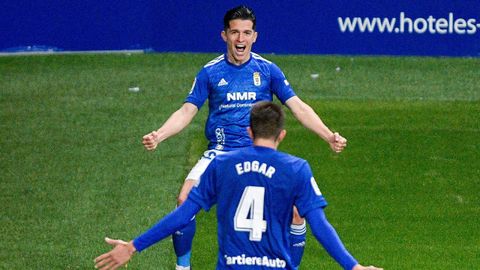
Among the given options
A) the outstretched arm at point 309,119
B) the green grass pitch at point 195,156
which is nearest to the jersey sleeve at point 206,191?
the outstretched arm at point 309,119

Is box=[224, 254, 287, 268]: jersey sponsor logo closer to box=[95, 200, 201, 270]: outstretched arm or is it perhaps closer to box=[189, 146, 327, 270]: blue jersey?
box=[189, 146, 327, 270]: blue jersey

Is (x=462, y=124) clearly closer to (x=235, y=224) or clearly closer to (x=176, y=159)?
(x=176, y=159)

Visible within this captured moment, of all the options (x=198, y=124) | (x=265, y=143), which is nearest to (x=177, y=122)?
(x=265, y=143)

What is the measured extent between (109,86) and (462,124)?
689 centimetres

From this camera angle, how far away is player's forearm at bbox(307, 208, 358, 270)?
26.4 ft

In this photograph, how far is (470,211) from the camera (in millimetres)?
15234

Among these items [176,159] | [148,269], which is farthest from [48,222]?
[176,159]

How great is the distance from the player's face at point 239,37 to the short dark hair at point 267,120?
3.11 meters

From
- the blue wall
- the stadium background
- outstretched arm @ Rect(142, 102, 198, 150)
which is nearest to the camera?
outstretched arm @ Rect(142, 102, 198, 150)

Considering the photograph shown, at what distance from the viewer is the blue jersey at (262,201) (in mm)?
8289

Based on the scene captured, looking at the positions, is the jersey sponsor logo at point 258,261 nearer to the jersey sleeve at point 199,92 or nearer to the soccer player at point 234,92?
the soccer player at point 234,92

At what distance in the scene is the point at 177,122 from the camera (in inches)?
447

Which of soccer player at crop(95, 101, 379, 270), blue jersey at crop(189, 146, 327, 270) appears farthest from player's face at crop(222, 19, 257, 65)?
blue jersey at crop(189, 146, 327, 270)

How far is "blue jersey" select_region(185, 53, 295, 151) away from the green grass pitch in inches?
79.7
